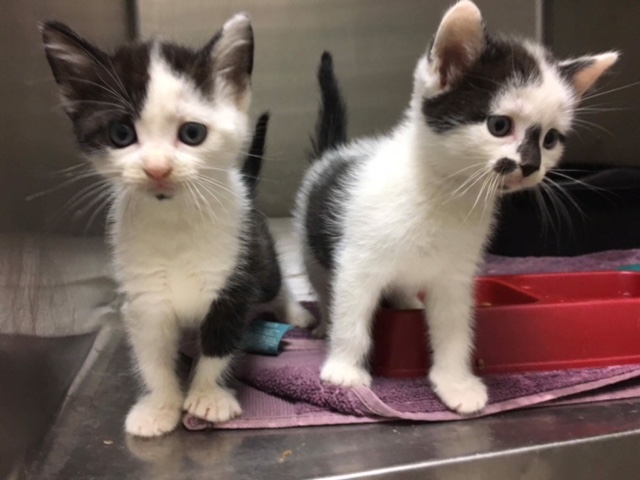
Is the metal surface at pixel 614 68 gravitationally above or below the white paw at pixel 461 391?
above

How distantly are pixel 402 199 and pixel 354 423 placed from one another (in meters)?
0.39

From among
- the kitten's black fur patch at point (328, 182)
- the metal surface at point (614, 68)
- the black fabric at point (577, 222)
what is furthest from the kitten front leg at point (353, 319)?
the metal surface at point (614, 68)

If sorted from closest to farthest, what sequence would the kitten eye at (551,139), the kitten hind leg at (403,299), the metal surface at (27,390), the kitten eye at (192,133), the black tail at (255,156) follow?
the metal surface at (27,390)
the kitten eye at (192,133)
the kitten eye at (551,139)
the kitten hind leg at (403,299)
the black tail at (255,156)

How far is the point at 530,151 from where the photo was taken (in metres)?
0.91

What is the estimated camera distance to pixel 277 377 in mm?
1056

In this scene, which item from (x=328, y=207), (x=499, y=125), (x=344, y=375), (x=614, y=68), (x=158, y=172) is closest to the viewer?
(x=158, y=172)

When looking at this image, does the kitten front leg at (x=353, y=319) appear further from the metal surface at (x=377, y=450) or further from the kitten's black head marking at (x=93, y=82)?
the kitten's black head marking at (x=93, y=82)

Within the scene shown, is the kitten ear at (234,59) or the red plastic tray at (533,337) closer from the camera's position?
the kitten ear at (234,59)

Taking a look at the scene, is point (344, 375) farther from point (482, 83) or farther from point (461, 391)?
point (482, 83)

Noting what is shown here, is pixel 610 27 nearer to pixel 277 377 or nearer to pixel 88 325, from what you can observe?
pixel 277 377

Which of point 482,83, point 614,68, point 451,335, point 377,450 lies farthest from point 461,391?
point 614,68

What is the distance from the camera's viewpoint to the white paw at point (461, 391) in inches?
38.2

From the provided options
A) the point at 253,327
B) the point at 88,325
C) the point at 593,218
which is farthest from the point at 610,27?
the point at 88,325

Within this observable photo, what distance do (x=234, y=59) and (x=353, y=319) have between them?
0.49m
